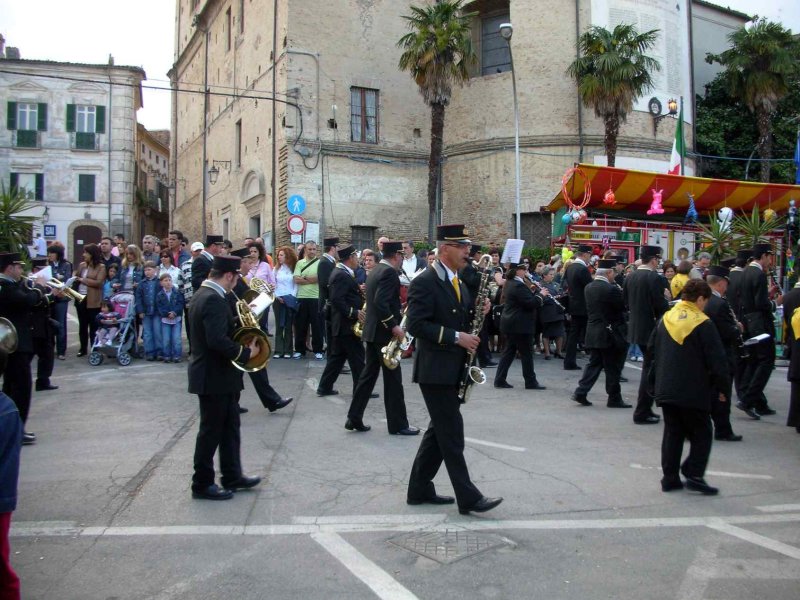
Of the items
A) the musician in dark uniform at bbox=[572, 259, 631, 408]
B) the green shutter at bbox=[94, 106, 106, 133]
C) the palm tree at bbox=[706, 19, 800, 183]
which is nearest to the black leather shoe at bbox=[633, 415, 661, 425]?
the musician in dark uniform at bbox=[572, 259, 631, 408]

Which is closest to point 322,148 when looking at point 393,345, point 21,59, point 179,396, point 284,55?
point 284,55

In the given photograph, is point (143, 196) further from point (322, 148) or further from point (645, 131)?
point (645, 131)

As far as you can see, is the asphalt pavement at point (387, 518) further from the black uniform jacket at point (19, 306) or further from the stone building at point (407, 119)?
the stone building at point (407, 119)

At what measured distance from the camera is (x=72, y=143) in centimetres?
4325

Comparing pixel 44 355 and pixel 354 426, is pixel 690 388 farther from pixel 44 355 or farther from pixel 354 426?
pixel 44 355

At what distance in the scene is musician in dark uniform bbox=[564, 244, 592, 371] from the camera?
12648 millimetres

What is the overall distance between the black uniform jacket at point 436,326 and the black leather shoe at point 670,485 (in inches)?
83.2

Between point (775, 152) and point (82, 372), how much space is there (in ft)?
95.7

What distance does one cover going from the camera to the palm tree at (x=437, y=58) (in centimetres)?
2553

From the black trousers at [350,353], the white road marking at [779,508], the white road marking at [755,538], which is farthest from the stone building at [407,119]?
the white road marking at [755,538]

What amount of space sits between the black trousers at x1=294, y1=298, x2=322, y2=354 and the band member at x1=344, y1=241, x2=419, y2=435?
5.58 metres

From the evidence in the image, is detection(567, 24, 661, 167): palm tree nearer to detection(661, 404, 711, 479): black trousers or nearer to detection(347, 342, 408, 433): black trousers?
detection(347, 342, 408, 433): black trousers

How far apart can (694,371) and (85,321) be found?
1105 cm

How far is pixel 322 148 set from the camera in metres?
27.2
